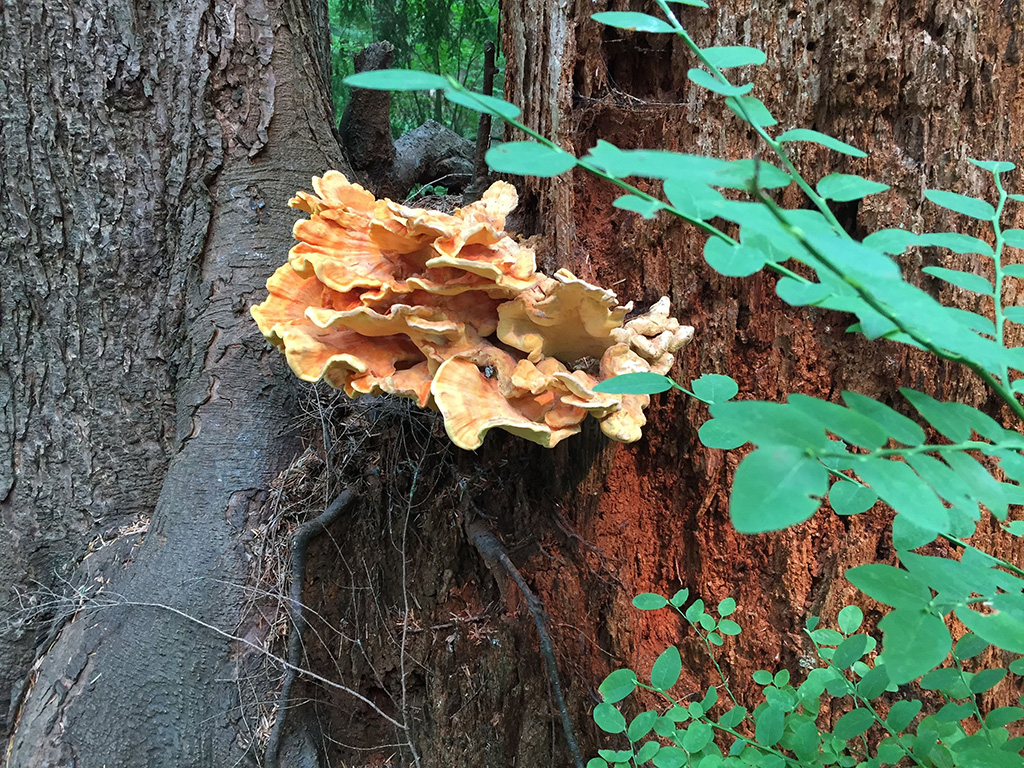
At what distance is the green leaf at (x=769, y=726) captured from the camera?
4.31 feet

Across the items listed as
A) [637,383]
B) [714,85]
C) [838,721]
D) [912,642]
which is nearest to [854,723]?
[838,721]

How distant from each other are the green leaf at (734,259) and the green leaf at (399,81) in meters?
0.38

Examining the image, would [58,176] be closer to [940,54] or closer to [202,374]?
[202,374]

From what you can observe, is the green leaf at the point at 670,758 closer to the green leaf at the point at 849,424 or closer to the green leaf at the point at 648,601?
the green leaf at the point at 648,601

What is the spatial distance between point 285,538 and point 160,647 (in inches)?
21.8

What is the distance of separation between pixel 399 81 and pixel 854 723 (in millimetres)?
1373

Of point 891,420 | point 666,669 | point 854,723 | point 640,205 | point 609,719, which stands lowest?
point 609,719

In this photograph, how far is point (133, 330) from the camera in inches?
99.6

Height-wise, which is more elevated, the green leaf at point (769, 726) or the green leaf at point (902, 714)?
the green leaf at point (902, 714)

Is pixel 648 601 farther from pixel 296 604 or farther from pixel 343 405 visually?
pixel 343 405

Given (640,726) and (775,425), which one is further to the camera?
(640,726)

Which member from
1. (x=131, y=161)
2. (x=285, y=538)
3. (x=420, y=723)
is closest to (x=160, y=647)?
(x=285, y=538)

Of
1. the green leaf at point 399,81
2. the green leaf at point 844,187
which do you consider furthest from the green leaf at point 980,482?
the green leaf at point 399,81

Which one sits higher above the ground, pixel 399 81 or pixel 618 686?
pixel 399 81
